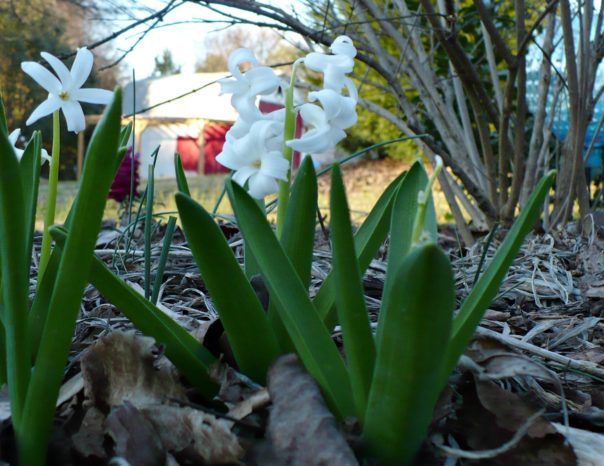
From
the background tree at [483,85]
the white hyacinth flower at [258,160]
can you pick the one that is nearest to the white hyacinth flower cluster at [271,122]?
the white hyacinth flower at [258,160]

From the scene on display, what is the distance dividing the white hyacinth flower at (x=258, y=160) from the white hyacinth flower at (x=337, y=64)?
0.30 ft

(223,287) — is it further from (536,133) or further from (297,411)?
(536,133)

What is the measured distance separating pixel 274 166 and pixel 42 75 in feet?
1.05

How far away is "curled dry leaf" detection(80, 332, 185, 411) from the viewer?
0.81 meters

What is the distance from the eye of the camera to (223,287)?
2.60 feet

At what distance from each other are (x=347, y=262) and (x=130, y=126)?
51 cm

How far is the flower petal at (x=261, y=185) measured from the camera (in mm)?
836

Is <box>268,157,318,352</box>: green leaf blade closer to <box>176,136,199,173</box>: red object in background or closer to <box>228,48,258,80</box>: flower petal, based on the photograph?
<box>228,48,258,80</box>: flower petal

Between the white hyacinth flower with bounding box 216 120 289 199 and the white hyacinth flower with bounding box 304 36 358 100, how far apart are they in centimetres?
9

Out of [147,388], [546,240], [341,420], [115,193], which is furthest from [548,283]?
[115,193]

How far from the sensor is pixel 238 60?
0.89 metres

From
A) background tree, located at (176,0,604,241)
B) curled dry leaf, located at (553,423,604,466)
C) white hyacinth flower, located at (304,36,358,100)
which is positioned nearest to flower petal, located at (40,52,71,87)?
white hyacinth flower, located at (304,36,358,100)

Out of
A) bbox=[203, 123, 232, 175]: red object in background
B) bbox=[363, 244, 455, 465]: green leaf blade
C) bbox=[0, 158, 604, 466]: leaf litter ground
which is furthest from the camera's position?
bbox=[203, 123, 232, 175]: red object in background

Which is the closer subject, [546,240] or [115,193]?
[546,240]
